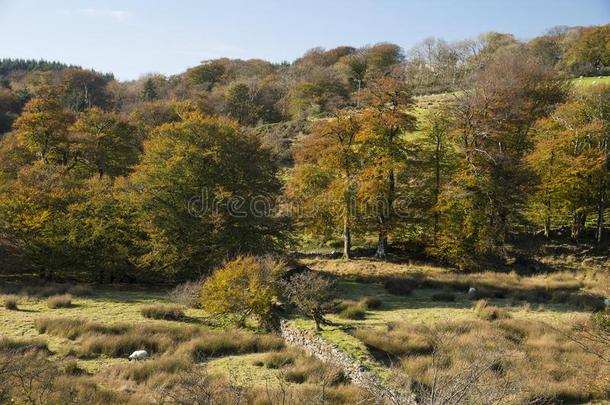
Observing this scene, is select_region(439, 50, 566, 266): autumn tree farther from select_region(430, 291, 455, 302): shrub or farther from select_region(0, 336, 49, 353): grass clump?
select_region(0, 336, 49, 353): grass clump


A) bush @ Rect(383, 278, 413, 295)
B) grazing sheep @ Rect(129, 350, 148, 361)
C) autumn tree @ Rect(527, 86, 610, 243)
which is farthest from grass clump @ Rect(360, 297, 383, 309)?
autumn tree @ Rect(527, 86, 610, 243)

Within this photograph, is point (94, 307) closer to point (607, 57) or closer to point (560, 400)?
point (560, 400)

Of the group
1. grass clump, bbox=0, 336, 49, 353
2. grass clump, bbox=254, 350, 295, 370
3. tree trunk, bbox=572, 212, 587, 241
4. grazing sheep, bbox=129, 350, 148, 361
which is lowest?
grass clump, bbox=254, 350, 295, 370

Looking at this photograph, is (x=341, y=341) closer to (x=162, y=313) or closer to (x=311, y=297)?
(x=311, y=297)

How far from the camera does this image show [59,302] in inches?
757

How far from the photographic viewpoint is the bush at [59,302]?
62.4 feet

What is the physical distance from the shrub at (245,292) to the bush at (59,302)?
645 cm

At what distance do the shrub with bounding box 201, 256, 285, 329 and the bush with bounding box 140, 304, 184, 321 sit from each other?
1600 millimetres

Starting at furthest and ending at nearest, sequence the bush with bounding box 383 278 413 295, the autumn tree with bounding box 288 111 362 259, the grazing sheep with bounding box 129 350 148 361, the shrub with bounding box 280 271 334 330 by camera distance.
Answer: the autumn tree with bounding box 288 111 362 259
the bush with bounding box 383 278 413 295
the shrub with bounding box 280 271 334 330
the grazing sheep with bounding box 129 350 148 361

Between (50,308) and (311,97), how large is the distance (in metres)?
57.8

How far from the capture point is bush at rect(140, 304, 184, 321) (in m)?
18.1

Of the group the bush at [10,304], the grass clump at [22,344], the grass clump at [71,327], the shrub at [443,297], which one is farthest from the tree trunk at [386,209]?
the grass clump at [22,344]

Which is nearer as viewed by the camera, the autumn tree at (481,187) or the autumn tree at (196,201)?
the autumn tree at (196,201)
